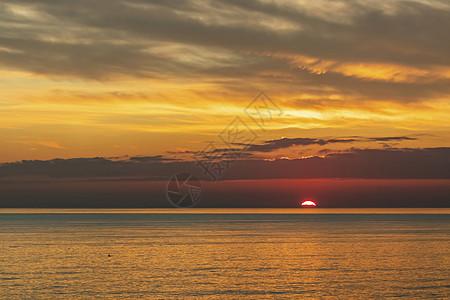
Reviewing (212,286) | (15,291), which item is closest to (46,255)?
(15,291)

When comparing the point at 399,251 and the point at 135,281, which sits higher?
the point at 399,251

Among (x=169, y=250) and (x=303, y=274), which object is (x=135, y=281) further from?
(x=169, y=250)

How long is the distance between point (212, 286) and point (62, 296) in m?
15.5

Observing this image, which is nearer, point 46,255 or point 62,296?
point 62,296

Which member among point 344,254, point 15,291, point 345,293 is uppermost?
point 344,254

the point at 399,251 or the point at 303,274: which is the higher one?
the point at 399,251

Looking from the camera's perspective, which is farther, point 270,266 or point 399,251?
point 399,251

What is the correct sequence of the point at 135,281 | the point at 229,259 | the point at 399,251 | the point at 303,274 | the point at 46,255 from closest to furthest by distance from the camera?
1. the point at 135,281
2. the point at 303,274
3. the point at 229,259
4. the point at 46,255
5. the point at 399,251

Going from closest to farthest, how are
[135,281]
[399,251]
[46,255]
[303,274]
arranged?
[135,281] < [303,274] < [46,255] < [399,251]

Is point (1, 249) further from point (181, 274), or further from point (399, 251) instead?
point (399, 251)

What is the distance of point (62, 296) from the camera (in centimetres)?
5322

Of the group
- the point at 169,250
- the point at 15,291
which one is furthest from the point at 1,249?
the point at 15,291


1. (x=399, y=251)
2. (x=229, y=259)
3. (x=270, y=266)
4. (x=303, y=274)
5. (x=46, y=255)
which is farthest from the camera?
(x=399, y=251)

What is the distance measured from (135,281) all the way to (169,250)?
132 ft
